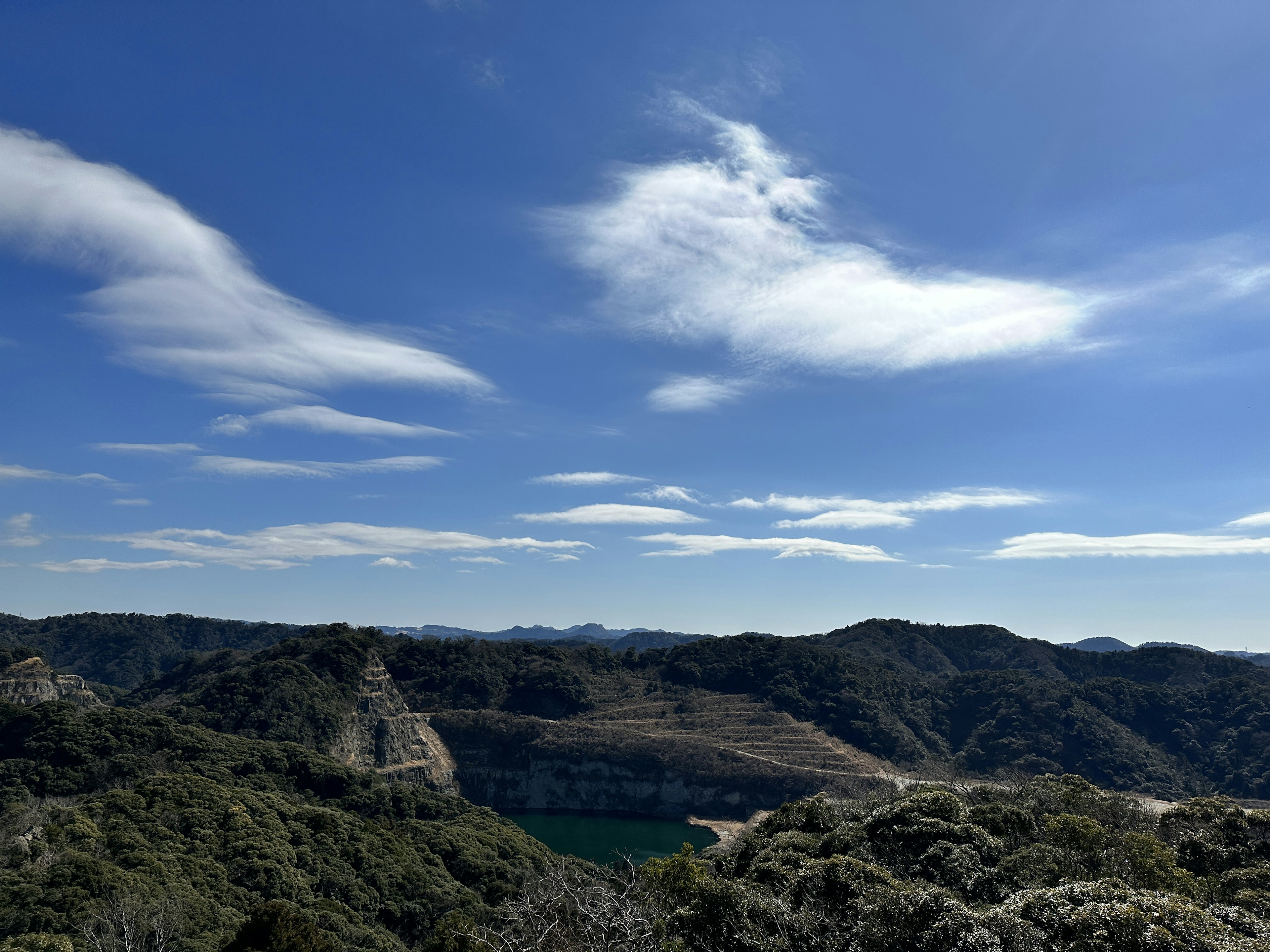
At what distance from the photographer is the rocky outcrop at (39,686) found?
214ft

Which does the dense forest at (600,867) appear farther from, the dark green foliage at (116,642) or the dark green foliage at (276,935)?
the dark green foliage at (116,642)

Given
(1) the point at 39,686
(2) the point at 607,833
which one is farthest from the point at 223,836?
(1) the point at 39,686

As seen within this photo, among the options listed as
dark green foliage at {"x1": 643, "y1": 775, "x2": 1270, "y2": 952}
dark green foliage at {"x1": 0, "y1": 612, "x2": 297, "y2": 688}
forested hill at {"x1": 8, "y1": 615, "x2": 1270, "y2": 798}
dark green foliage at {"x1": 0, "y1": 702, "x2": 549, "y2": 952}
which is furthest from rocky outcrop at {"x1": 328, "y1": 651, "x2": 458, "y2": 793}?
dark green foliage at {"x1": 0, "y1": 612, "x2": 297, "y2": 688}

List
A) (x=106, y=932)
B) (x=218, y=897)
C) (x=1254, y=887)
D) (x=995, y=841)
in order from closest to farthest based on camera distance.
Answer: (x=1254, y=887) < (x=995, y=841) < (x=106, y=932) < (x=218, y=897)

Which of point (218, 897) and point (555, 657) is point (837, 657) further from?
point (218, 897)

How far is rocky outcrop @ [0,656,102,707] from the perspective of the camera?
65125 millimetres

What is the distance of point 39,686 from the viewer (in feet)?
221

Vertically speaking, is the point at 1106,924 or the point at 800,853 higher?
the point at 1106,924

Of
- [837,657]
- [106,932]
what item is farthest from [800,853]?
[837,657]

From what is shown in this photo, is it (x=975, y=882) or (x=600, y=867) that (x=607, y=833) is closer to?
(x=600, y=867)

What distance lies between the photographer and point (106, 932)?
2002 cm

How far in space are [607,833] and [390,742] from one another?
2491 cm

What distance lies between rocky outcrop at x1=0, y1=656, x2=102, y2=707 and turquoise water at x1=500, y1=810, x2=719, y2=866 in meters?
44.2

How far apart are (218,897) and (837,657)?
276 ft
